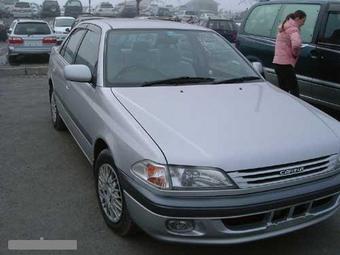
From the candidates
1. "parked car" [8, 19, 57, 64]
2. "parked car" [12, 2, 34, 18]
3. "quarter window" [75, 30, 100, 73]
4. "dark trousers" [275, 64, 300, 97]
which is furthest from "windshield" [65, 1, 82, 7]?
"quarter window" [75, 30, 100, 73]

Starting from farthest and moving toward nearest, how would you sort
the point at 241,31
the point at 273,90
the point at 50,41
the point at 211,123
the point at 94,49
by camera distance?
the point at 50,41 → the point at 241,31 → the point at 94,49 → the point at 273,90 → the point at 211,123

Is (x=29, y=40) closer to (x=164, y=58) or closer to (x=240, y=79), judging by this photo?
(x=164, y=58)

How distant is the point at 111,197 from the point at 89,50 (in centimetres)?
176

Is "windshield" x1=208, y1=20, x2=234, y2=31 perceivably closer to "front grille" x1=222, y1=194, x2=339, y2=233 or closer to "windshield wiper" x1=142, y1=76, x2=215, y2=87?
"windshield wiper" x1=142, y1=76, x2=215, y2=87

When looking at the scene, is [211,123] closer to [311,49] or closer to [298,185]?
[298,185]

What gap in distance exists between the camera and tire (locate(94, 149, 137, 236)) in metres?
3.44

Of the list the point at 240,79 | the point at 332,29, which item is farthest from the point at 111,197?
the point at 332,29

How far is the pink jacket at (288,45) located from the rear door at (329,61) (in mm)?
349

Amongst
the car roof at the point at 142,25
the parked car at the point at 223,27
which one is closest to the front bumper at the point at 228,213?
the car roof at the point at 142,25

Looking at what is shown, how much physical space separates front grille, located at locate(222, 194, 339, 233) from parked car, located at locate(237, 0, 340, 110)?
3615 mm

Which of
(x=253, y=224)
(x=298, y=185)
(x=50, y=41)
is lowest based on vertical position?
(x=50, y=41)

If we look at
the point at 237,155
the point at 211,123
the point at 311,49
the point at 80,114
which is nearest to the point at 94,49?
the point at 80,114

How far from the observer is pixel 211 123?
3.40m

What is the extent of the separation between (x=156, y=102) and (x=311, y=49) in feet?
13.1
